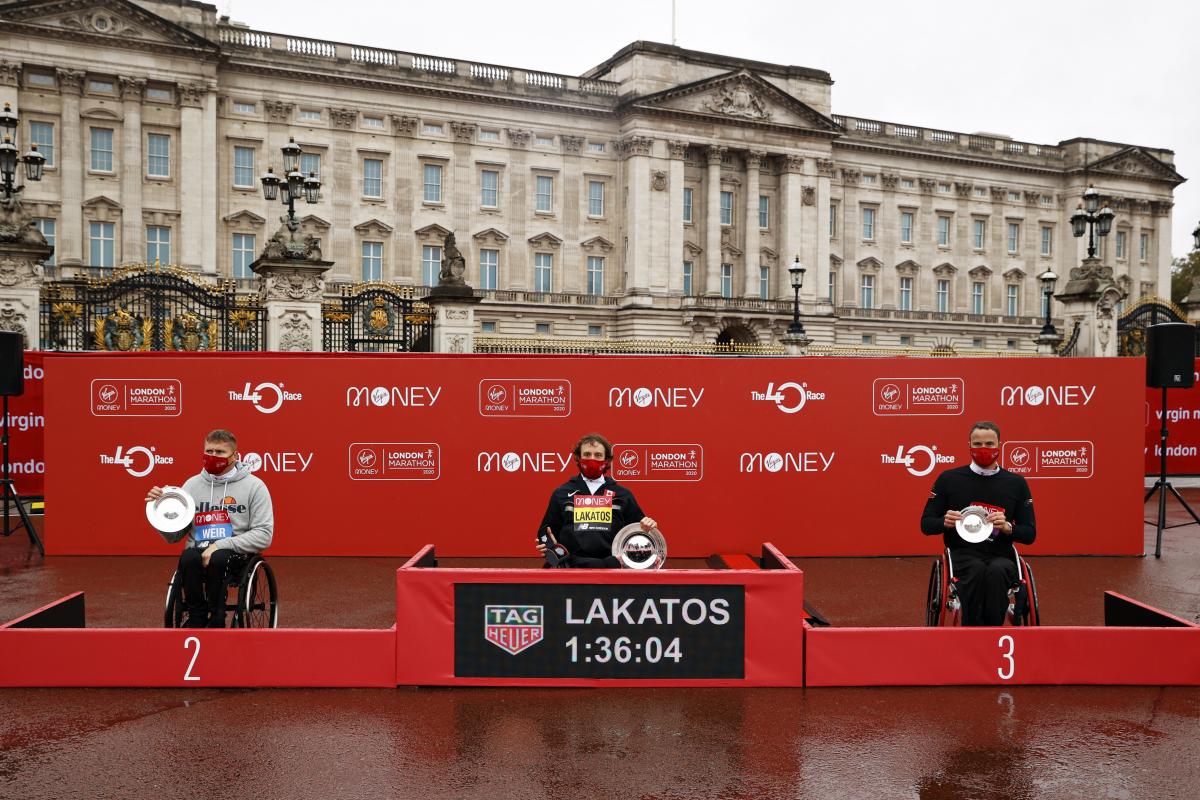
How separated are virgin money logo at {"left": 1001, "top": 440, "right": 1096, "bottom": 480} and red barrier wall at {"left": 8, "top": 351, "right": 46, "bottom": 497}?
46.2 ft

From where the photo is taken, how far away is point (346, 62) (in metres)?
47.6

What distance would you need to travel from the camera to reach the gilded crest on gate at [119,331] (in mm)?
18109

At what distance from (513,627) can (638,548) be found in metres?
1.10

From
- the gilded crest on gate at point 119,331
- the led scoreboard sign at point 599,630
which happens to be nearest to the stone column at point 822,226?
the gilded crest on gate at point 119,331

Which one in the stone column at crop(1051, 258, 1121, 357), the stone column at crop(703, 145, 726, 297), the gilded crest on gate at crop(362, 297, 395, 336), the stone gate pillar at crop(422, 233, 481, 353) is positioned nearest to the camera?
the gilded crest on gate at crop(362, 297, 395, 336)

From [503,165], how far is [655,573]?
47.1 metres

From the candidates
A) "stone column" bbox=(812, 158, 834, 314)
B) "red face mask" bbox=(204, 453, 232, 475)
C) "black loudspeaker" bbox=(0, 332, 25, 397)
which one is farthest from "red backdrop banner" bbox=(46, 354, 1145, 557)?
"stone column" bbox=(812, 158, 834, 314)

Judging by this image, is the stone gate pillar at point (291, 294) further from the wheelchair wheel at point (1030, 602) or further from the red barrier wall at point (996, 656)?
the wheelchair wheel at point (1030, 602)

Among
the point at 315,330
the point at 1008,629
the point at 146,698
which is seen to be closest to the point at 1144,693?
the point at 1008,629

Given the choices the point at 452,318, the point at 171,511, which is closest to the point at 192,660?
the point at 171,511

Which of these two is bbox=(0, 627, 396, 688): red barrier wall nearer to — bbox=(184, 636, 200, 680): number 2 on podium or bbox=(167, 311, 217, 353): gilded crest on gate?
bbox=(184, 636, 200, 680): number 2 on podium

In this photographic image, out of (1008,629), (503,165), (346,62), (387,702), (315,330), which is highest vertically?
(346,62)

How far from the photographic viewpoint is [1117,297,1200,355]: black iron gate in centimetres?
2350

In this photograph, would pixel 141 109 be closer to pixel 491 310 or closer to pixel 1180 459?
pixel 491 310
